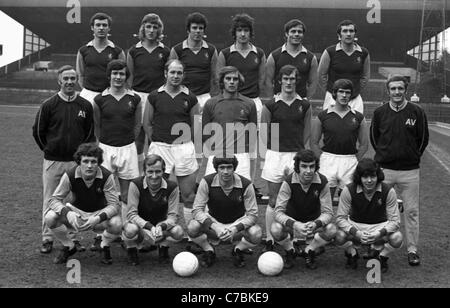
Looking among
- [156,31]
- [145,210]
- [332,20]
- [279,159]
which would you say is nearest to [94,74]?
[156,31]

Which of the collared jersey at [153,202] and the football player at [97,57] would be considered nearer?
the collared jersey at [153,202]

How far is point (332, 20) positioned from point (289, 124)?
34.3 metres

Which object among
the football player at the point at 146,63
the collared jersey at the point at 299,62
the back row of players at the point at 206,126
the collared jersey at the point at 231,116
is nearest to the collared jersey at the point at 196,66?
the back row of players at the point at 206,126

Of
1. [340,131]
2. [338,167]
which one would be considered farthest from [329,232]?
[340,131]

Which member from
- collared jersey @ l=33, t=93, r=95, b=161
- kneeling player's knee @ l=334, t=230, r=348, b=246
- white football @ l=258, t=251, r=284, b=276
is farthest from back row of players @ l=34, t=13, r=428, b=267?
white football @ l=258, t=251, r=284, b=276

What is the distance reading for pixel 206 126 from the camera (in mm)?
6348

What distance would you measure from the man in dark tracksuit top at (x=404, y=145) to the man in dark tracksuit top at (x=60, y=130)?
3153 mm

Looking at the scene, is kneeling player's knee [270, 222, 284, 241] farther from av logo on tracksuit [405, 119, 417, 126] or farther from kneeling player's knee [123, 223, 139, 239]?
av logo on tracksuit [405, 119, 417, 126]

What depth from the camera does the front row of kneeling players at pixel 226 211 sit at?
5488 millimetres

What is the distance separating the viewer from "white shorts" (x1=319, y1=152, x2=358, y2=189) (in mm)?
6145

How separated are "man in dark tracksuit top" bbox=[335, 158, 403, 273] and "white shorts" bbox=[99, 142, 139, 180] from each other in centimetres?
227

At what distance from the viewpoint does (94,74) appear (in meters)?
6.84

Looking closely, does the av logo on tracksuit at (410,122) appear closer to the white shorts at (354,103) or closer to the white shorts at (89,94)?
the white shorts at (354,103)

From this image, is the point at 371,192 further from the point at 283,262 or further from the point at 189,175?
the point at 189,175
